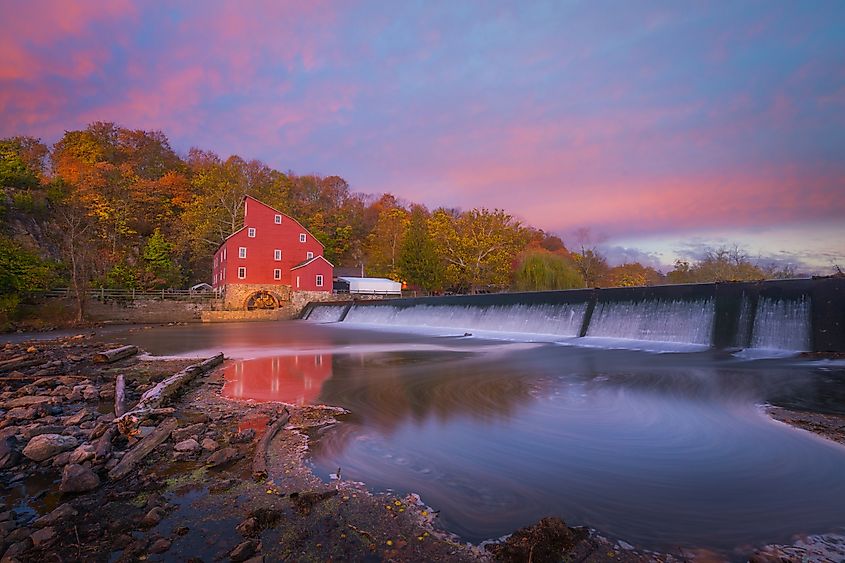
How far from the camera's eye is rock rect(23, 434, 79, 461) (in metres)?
4.32

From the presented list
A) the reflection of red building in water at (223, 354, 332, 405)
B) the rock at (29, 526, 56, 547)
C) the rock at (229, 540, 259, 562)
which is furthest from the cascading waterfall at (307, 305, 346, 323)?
the rock at (229, 540, 259, 562)

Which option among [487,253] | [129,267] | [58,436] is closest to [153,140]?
[129,267]

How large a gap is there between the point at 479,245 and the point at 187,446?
141ft

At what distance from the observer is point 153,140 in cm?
6147

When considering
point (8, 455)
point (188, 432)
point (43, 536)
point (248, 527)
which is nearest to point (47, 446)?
point (8, 455)

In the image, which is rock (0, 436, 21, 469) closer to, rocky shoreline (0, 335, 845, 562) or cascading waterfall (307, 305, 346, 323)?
rocky shoreline (0, 335, 845, 562)

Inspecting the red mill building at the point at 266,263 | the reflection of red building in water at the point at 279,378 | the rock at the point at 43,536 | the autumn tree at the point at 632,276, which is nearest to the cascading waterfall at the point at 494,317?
the reflection of red building in water at the point at 279,378

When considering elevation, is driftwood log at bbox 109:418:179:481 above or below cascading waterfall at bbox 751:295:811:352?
below

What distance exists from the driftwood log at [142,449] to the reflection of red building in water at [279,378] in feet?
7.45

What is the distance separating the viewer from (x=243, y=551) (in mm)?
2717

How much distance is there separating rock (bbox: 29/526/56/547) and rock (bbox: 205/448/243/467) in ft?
4.47

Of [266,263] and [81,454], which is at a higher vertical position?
[266,263]

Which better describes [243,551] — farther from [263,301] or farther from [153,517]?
[263,301]

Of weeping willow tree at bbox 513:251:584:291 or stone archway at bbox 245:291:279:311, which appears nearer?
stone archway at bbox 245:291:279:311
